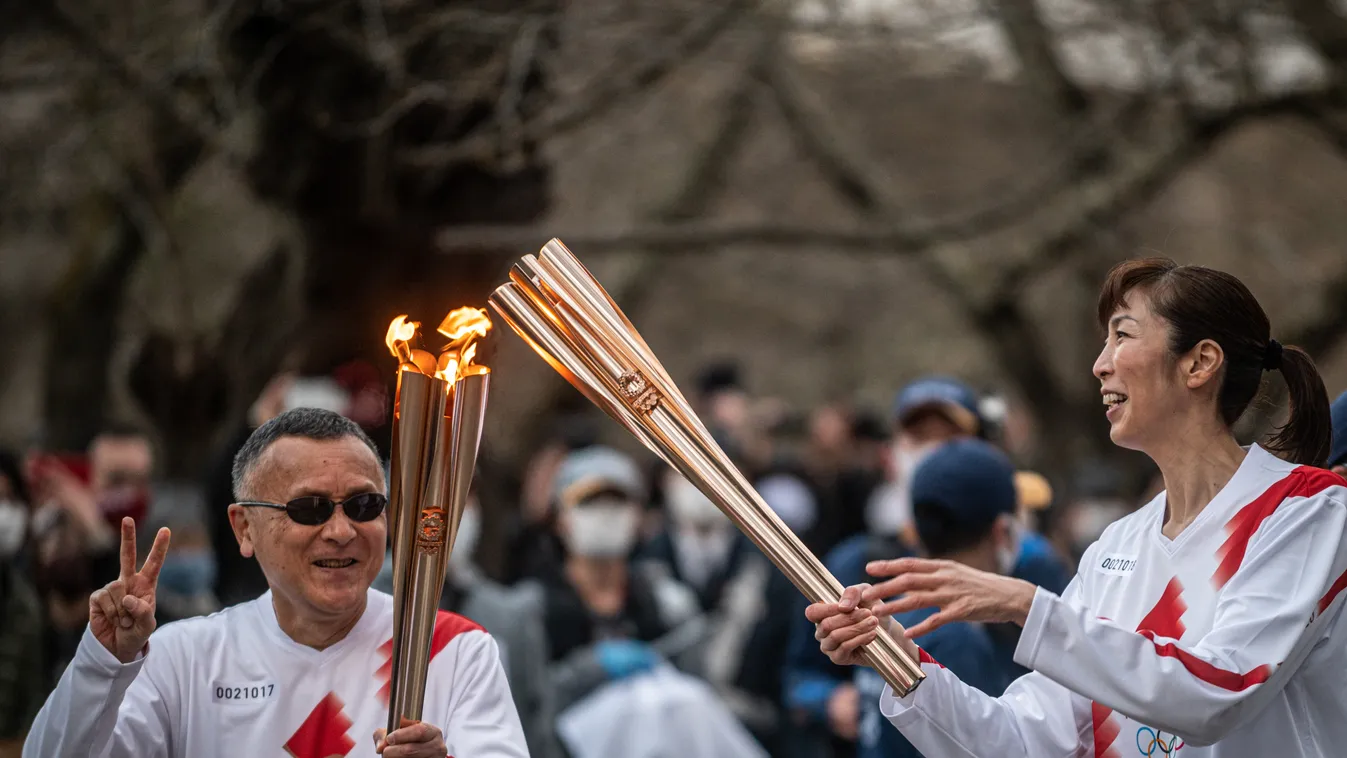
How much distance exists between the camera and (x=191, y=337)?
380 inches

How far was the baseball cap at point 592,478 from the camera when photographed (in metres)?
6.95

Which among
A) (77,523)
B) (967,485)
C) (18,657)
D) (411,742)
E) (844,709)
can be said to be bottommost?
(844,709)

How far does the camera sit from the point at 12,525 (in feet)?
21.6

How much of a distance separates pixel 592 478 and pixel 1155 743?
3.92m

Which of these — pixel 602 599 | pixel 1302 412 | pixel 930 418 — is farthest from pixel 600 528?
pixel 1302 412

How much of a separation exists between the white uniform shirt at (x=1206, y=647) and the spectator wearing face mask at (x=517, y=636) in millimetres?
2644

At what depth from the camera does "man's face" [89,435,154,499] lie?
24.5ft

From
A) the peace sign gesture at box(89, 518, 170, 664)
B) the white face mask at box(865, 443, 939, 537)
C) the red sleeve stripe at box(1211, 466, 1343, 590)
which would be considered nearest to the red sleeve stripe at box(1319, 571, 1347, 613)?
the red sleeve stripe at box(1211, 466, 1343, 590)

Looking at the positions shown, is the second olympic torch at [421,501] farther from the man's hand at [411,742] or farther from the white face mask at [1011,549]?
the white face mask at [1011,549]

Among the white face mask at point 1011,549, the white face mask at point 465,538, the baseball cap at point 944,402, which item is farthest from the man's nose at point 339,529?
the baseball cap at point 944,402


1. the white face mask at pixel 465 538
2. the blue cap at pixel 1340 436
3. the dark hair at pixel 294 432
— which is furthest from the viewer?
the white face mask at pixel 465 538

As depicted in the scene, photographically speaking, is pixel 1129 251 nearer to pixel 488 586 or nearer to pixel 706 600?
pixel 706 600

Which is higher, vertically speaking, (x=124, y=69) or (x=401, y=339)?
(x=124, y=69)

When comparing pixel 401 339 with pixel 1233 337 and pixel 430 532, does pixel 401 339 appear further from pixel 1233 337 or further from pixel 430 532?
pixel 1233 337
